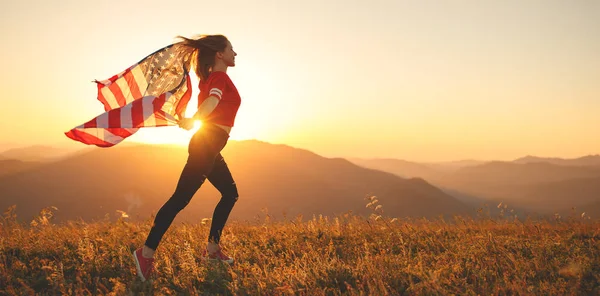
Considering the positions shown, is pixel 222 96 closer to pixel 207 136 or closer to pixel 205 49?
pixel 207 136

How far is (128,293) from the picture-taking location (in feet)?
11.8

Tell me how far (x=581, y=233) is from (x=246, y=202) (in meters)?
142

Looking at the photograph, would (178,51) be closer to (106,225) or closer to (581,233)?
(106,225)

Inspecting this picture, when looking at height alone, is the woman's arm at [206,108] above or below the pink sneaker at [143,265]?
above

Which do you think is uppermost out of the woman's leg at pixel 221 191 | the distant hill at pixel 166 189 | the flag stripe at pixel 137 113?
the flag stripe at pixel 137 113

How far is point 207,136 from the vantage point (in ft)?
14.3

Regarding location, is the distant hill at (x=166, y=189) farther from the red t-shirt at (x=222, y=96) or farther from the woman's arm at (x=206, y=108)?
the woman's arm at (x=206, y=108)

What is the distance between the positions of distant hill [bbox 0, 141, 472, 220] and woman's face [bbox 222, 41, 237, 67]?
12244 centimetres

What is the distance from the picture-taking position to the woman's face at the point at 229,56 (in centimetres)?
466

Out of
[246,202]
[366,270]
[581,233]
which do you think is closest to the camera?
[366,270]

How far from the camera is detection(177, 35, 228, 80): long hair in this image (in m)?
4.67

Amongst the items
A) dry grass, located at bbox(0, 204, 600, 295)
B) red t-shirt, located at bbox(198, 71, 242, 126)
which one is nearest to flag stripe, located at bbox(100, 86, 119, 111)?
red t-shirt, located at bbox(198, 71, 242, 126)

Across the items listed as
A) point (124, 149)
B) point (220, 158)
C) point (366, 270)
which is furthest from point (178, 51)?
point (124, 149)

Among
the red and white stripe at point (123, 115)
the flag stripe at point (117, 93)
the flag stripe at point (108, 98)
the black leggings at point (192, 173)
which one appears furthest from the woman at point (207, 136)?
the flag stripe at point (108, 98)
